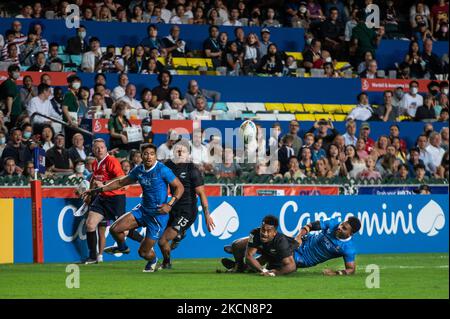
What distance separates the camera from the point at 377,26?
26125 millimetres

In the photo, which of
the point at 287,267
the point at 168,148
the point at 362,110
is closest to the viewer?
the point at 287,267

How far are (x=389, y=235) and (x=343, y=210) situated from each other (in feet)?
3.67

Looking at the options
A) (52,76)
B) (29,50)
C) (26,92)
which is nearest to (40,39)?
(29,50)

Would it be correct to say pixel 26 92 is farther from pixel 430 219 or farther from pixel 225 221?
pixel 430 219

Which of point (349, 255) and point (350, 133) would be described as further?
point (350, 133)

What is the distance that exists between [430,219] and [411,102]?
13.7 feet

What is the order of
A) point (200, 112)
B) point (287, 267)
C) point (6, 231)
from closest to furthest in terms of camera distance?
point (287, 267), point (6, 231), point (200, 112)

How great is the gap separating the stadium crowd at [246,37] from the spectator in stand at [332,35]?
0.02m

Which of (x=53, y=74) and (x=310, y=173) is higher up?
(x=53, y=74)

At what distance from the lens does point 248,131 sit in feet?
66.1

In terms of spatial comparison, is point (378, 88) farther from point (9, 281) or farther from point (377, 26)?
point (9, 281)

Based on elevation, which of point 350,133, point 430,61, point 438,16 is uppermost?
point 438,16

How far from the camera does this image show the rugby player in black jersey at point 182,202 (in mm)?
15711

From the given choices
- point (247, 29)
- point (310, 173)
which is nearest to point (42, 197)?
point (310, 173)
